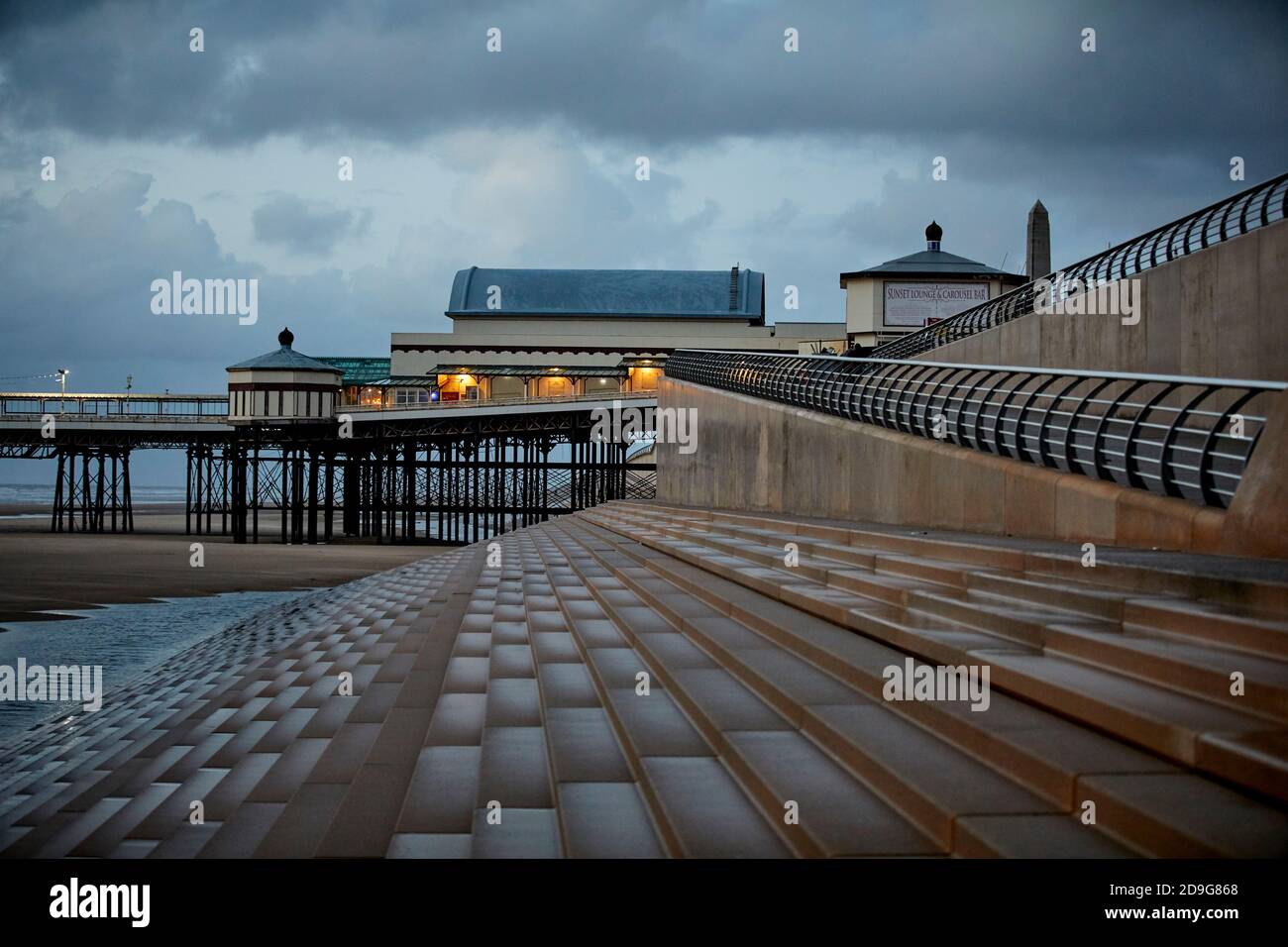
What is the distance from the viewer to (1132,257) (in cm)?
1844

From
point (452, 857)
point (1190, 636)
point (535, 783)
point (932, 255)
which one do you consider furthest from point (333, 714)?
point (932, 255)

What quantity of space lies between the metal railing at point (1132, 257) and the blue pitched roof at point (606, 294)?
32.7 m

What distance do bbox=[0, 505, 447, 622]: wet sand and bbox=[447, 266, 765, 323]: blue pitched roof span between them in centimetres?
2583

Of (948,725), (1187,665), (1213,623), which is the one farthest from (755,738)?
(1213,623)

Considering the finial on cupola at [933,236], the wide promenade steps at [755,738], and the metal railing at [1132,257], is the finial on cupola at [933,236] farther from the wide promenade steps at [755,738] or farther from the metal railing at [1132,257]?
the wide promenade steps at [755,738]

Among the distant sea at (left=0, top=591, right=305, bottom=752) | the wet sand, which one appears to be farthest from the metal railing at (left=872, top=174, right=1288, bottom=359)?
the wet sand

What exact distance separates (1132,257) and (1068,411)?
5572mm

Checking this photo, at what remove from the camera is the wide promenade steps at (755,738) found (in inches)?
149

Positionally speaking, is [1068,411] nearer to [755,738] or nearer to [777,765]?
[755,738]

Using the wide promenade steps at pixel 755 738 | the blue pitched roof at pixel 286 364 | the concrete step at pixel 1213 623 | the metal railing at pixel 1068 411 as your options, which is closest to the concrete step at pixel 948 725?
the wide promenade steps at pixel 755 738

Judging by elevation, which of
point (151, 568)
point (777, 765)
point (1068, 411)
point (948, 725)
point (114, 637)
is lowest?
point (151, 568)

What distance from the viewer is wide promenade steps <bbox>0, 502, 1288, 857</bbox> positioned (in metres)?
3.79

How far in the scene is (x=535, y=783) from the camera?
5098 millimetres
